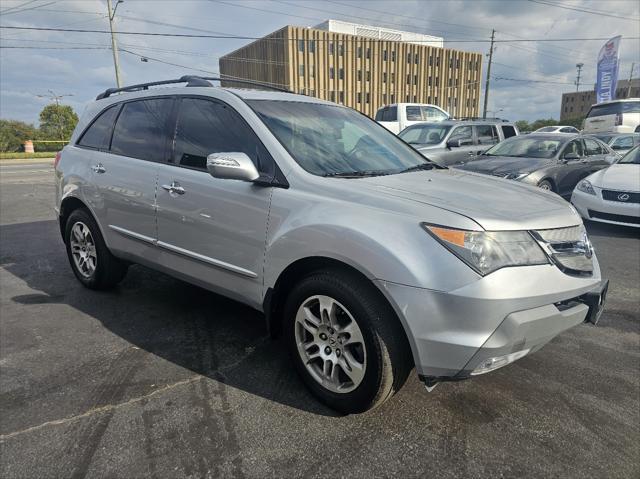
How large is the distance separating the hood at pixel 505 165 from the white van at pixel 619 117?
10939mm

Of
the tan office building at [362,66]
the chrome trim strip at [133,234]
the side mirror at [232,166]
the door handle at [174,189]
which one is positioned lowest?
the chrome trim strip at [133,234]

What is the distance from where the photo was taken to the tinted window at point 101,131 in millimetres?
4098

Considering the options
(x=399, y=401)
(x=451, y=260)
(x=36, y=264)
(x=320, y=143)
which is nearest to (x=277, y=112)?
(x=320, y=143)

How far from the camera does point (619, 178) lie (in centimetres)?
693

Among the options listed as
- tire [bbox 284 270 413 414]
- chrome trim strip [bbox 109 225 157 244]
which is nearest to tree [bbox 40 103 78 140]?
chrome trim strip [bbox 109 225 157 244]

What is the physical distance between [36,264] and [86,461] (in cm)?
397

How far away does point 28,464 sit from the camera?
2.11m

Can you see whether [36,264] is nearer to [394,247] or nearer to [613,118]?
[394,247]

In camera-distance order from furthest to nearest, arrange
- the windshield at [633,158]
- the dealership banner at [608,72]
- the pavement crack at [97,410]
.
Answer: the dealership banner at [608,72], the windshield at [633,158], the pavement crack at [97,410]

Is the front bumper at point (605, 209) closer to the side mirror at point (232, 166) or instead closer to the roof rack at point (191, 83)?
the roof rack at point (191, 83)

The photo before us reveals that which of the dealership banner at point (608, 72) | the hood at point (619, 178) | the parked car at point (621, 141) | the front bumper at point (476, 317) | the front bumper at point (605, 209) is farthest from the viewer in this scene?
the dealership banner at point (608, 72)

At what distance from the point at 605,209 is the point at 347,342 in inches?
242

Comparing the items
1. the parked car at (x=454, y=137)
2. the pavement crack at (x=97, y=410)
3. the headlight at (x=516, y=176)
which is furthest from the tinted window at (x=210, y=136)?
the parked car at (x=454, y=137)

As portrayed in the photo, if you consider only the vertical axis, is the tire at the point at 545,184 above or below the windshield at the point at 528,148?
below
